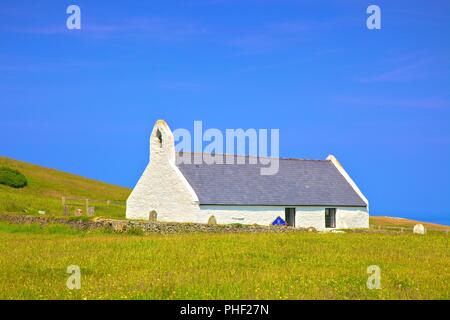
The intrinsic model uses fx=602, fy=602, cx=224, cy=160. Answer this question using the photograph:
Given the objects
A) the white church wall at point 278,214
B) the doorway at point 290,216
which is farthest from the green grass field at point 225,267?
the doorway at point 290,216

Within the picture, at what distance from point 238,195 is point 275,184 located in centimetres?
474

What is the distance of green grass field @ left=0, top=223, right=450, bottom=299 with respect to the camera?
15.2m

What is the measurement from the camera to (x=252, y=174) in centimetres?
5106

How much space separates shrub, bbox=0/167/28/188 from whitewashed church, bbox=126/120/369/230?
84.4ft

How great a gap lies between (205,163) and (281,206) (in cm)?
714

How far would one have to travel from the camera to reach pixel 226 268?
771 inches

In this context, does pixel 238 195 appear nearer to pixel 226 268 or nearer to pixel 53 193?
pixel 226 268

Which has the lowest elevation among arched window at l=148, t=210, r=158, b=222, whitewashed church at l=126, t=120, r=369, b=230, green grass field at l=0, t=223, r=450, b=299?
green grass field at l=0, t=223, r=450, b=299

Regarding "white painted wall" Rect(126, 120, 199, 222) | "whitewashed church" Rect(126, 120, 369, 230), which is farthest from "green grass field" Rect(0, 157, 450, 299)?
"whitewashed church" Rect(126, 120, 369, 230)

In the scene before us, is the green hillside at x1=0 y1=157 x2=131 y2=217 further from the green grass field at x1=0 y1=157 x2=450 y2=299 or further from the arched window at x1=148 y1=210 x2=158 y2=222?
the green grass field at x1=0 y1=157 x2=450 y2=299

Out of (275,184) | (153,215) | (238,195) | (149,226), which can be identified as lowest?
(149,226)

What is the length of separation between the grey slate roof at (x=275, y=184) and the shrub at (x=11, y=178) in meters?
31.1

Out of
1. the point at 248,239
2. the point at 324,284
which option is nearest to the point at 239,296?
the point at 324,284

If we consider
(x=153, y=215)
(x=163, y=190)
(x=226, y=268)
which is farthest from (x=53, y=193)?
(x=226, y=268)
